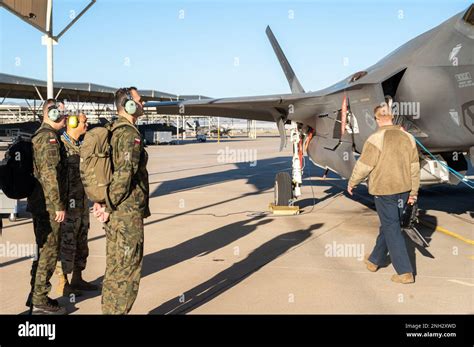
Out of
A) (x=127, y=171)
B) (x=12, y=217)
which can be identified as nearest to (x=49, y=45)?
(x=12, y=217)

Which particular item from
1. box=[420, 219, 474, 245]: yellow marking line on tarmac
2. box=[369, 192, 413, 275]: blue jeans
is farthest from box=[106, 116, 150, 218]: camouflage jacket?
box=[420, 219, 474, 245]: yellow marking line on tarmac

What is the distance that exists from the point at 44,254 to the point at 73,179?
1.10 m

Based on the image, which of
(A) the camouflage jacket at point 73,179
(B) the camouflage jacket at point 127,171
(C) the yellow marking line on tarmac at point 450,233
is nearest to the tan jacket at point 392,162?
(C) the yellow marking line on tarmac at point 450,233

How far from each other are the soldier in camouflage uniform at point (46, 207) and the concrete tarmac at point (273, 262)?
1.42 ft

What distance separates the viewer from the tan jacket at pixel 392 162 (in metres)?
5.86

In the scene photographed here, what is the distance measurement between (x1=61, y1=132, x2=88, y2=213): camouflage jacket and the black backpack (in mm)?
627

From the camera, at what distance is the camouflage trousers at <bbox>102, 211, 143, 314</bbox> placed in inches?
164

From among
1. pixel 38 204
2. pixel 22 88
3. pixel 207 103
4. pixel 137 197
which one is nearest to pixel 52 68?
pixel 207 103

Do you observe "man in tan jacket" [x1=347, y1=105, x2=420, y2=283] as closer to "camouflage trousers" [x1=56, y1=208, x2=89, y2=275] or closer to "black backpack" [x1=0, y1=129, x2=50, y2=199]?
"camouflage trousers" [x1=56, y1=208, x2=89, y2=275]

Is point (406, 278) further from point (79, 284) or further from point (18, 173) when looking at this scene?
point (18, 173)
